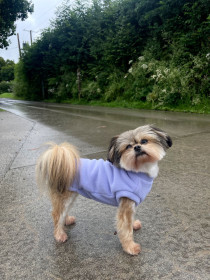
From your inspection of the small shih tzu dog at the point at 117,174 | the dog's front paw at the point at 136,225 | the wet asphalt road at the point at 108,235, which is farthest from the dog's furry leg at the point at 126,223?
the dog's front paw at the point at 136,225

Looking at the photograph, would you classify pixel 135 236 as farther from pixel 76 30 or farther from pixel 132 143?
pixel 76 30

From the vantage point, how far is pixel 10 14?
27.0 metres

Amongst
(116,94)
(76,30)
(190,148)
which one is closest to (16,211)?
(190,148)

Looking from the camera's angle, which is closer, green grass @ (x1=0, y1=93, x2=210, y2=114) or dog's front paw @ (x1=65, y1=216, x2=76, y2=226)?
dog's front paw @ (x1=65, y1=216, x2=76, y2=226)

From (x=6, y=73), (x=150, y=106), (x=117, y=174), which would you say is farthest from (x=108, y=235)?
(x=6, y=73)

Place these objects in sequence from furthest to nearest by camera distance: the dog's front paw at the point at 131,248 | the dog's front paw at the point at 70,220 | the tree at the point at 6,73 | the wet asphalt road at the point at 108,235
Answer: the tree at the point at 6,73, the dog's front paw at the point at 70,220, the dog's front paw at the point at 131,248, the wet asphalt road at the point at 108,235

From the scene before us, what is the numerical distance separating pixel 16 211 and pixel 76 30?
933 inches

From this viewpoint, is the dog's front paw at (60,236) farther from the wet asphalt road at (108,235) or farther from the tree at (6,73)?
the tree at (6,73)

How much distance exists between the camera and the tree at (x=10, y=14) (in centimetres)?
2591

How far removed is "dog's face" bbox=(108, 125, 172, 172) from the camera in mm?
2305

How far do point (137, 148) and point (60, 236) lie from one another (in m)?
1.17

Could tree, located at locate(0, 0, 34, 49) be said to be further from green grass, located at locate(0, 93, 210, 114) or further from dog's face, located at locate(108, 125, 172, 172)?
dog's face, located at locate(108, 125, 172, 172)

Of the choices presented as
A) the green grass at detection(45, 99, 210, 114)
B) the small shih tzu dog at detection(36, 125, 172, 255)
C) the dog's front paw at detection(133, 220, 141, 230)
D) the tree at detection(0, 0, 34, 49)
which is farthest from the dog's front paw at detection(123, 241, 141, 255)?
the tree at detection(0, 0, 34, 49)

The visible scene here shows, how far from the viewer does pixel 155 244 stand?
2340 millimetres
